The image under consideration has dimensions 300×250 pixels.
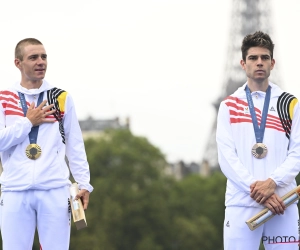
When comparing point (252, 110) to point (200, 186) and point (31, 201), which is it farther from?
point (200, 186)

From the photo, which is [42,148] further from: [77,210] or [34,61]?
[34,61]

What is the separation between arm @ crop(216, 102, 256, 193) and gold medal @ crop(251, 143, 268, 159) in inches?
6.9

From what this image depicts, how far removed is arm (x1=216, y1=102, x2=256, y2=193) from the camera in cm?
1233

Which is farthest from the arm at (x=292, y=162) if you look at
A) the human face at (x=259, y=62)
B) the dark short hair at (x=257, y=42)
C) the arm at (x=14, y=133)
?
the arm at (x=14, y=133)

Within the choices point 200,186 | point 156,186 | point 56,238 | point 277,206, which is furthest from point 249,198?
point 200,186

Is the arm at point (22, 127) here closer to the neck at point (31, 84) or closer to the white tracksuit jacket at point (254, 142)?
the neck at point (31, 84)

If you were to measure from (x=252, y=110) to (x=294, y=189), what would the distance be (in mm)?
893

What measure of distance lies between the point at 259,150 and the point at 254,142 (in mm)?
100

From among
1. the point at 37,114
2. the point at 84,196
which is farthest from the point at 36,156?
the point at 84,196

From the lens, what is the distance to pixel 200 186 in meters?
89.0

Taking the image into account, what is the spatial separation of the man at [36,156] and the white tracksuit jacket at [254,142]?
1404 millimetres

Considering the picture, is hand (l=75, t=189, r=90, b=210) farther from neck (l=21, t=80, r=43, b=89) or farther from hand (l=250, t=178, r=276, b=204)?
hand (l=250, t=178, r=276, b=204)

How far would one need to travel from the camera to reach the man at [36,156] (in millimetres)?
12164

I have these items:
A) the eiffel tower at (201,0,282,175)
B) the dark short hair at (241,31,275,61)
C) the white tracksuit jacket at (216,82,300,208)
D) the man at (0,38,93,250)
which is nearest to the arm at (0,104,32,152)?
the man at (0,38,93,250)
